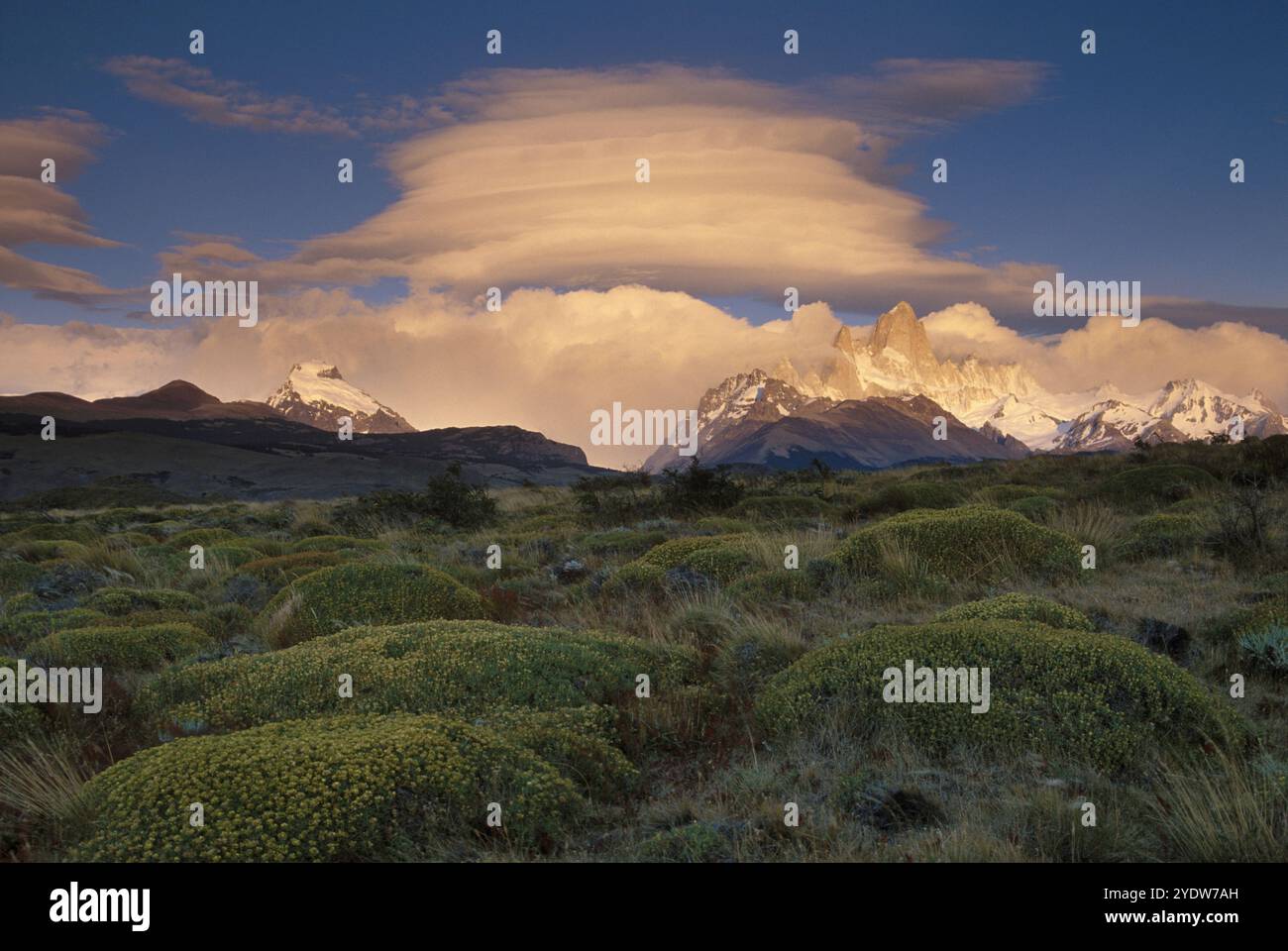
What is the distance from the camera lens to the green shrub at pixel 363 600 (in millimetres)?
9727

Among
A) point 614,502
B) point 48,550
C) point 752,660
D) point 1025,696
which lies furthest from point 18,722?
point 614,502

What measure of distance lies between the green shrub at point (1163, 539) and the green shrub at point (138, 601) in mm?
12051

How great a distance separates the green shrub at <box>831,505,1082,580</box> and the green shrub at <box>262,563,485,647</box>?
4585 mm

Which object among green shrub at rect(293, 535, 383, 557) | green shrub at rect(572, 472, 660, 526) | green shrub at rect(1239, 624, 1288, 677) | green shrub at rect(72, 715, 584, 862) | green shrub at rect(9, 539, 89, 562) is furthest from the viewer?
green shrub at rect(572, 472, 660, 526)

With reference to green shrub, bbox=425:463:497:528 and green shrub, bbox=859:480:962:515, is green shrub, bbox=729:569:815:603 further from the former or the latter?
green shrub, bbox=425:463:497:528

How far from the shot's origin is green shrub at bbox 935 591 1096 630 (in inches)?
301

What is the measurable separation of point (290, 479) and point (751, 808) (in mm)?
101377

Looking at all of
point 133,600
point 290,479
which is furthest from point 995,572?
point 290,479

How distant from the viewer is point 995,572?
10.5 m

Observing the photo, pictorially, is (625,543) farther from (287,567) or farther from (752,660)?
(752,660)

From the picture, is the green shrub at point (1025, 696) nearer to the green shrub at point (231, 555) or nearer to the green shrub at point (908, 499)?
the green shrub at point (908, 499)

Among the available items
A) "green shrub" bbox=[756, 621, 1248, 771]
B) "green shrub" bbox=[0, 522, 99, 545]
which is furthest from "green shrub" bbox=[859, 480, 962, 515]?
"green shrub" bbox=[0, 522, 99, 545]
